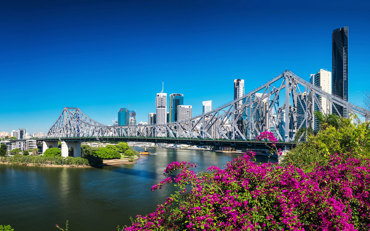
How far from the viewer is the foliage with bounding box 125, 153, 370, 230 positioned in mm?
4332

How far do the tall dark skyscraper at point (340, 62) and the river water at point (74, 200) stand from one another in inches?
4644

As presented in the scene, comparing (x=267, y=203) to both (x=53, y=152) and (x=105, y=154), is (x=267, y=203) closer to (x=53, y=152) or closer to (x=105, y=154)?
(x=105, y=154)

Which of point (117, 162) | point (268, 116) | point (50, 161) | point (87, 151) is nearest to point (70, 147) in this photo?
point (87, 151)

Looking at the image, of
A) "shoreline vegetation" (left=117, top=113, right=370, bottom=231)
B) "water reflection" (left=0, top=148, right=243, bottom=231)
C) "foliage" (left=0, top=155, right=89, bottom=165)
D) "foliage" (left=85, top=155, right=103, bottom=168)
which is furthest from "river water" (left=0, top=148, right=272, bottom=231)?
"shoreline vegetation" (left=117, top=113, right=370, bottom=231)

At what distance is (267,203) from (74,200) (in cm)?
2185

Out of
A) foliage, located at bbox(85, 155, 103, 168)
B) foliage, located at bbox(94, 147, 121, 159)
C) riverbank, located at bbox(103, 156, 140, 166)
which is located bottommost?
riverbank, located at bbox(103, 156, 140, 166)

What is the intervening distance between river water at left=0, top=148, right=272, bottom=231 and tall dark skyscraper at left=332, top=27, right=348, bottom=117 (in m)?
118

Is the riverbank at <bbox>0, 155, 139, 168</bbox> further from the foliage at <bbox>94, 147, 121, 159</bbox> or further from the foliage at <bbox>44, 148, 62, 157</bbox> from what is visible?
the foliage at <bbox>44, 148, 62, 157</bbox>

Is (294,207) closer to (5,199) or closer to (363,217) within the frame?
(363,217)

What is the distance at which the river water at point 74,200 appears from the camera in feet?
56.4

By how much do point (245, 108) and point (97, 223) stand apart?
26.0 metres

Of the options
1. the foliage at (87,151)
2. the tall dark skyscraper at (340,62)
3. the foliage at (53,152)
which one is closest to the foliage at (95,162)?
the foliage at (87,151)

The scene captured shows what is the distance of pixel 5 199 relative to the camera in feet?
73.4

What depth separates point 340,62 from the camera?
12538 cm
